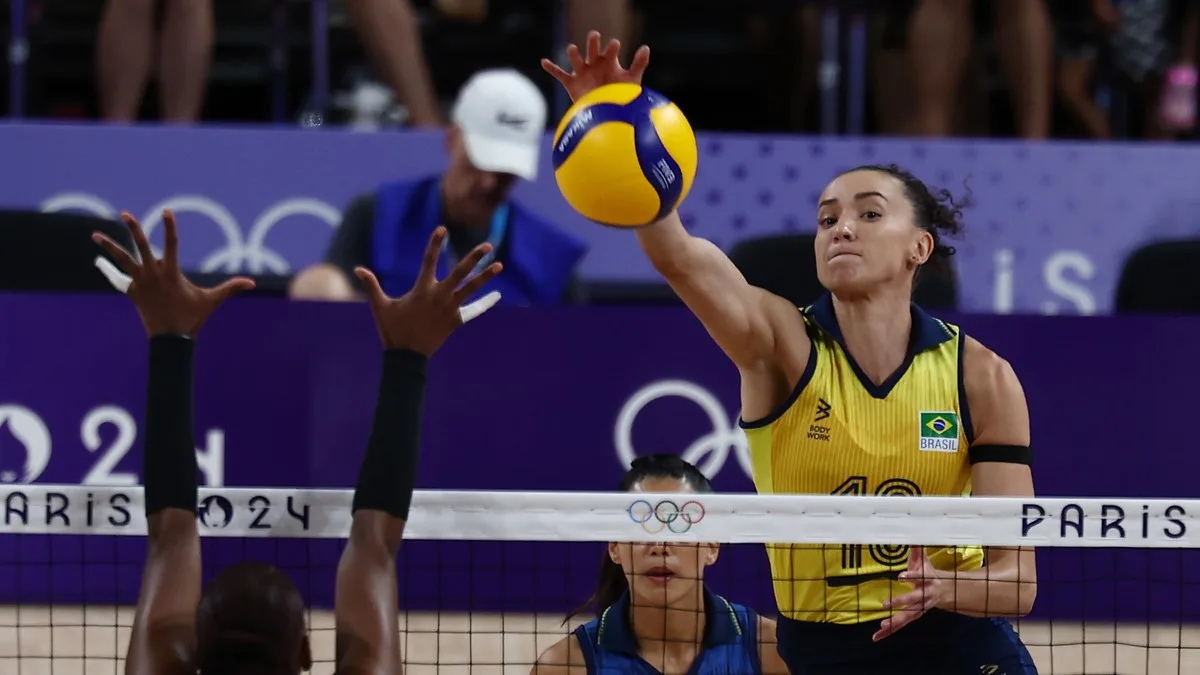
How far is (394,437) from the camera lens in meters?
3.05

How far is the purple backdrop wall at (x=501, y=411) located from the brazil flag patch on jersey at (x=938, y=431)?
187 centimetres

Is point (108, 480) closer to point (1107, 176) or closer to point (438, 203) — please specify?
point (438, 203)

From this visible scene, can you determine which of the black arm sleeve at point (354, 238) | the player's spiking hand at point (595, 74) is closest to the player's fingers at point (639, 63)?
the player's spiking hand at point (595, 74)

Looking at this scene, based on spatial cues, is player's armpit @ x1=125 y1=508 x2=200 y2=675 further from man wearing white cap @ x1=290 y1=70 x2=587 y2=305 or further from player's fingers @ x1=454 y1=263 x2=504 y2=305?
man wearing white cap @ x1=290 y1=70 x2=587 y2=305

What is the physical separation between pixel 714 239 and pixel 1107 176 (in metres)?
1.81

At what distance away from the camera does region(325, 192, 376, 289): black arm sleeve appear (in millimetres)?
6180

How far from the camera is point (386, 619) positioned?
3.01 m

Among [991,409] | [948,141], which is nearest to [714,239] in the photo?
[948,141]

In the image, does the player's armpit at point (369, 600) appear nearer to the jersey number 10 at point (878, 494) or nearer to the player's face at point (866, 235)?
the jersey number 10 at point (878, 494)

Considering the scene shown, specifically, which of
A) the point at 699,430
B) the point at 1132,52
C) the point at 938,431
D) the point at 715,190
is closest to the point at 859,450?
the point at 938,431

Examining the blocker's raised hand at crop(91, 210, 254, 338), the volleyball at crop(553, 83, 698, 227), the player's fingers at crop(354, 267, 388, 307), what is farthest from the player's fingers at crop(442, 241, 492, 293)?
the volleyball at crop(553, 83, 698, 227)

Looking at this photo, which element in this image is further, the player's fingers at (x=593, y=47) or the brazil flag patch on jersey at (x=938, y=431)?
the brazil flag patch on jersey at (x=938, y=431)

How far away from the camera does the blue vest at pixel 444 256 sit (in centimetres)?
614

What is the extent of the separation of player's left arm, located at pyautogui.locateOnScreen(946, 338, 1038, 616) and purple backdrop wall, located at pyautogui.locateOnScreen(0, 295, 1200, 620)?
180 cm
